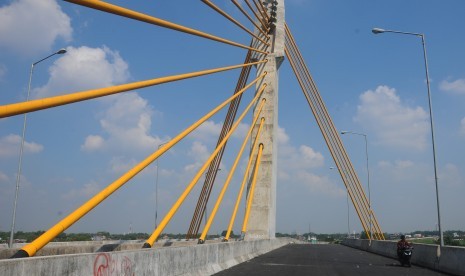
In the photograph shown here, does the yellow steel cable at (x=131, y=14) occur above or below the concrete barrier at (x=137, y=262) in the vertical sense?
above

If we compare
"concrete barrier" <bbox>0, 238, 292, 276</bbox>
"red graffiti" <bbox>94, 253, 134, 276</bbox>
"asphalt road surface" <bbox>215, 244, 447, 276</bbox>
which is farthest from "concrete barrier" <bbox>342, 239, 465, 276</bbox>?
"red graffiti" <bbox>94, 253, 134, 276</bbox>

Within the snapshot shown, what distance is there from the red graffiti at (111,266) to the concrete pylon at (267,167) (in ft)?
74.9

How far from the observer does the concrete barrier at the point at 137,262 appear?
710 centimetres

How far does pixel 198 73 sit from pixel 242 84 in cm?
1919

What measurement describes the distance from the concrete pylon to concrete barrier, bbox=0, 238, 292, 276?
1327 cm

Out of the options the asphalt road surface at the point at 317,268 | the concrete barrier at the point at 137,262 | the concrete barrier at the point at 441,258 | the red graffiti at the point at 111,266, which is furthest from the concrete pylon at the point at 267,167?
the red graffiti at the point at 111,266

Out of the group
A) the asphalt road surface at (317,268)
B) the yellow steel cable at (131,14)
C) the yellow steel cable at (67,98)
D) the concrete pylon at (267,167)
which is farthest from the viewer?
the concrete pylon at (267,167)

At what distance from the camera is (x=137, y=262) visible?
10.3 metres

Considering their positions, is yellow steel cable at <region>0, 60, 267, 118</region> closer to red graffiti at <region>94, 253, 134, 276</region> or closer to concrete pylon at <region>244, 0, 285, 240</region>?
red graffiti at <region>94, 253, 134, 276</region>

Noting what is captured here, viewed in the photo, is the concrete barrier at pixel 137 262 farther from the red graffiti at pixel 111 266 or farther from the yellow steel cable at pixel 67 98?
the yellow steel cable at pixel 67 98

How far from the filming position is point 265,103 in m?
33.2

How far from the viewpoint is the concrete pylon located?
32562 mm

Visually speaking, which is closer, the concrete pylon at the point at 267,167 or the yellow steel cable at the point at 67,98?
the yellow steel cable at the point at 67,98

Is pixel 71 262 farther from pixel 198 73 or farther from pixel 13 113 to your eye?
pixel 198 73
